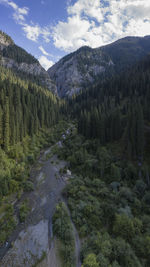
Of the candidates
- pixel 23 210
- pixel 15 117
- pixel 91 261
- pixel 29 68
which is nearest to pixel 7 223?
pixel 23 210

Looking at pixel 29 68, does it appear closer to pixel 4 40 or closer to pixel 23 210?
pixel 4 40

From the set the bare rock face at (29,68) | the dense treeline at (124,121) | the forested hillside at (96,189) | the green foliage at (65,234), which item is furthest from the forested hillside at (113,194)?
the bare rock face at (29,68)

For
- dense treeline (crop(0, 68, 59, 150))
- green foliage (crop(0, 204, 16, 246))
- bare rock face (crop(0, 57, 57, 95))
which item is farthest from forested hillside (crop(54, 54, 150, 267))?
bare rock face (crop(0, 57, 57, 95))

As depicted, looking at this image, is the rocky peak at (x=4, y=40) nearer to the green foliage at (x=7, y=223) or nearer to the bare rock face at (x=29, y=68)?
the bare rock face at (x=29, y=68)

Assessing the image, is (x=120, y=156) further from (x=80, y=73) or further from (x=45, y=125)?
(x=80, y=73)

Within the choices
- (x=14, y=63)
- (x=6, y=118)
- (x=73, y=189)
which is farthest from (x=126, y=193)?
(x=14, y=63)

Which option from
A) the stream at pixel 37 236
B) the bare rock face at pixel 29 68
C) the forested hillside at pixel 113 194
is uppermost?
the bare rock face at pixel 29 68

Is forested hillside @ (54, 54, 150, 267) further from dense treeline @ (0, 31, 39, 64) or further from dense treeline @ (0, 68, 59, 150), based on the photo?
dense treeline @ (0, 31, 39, 64)
